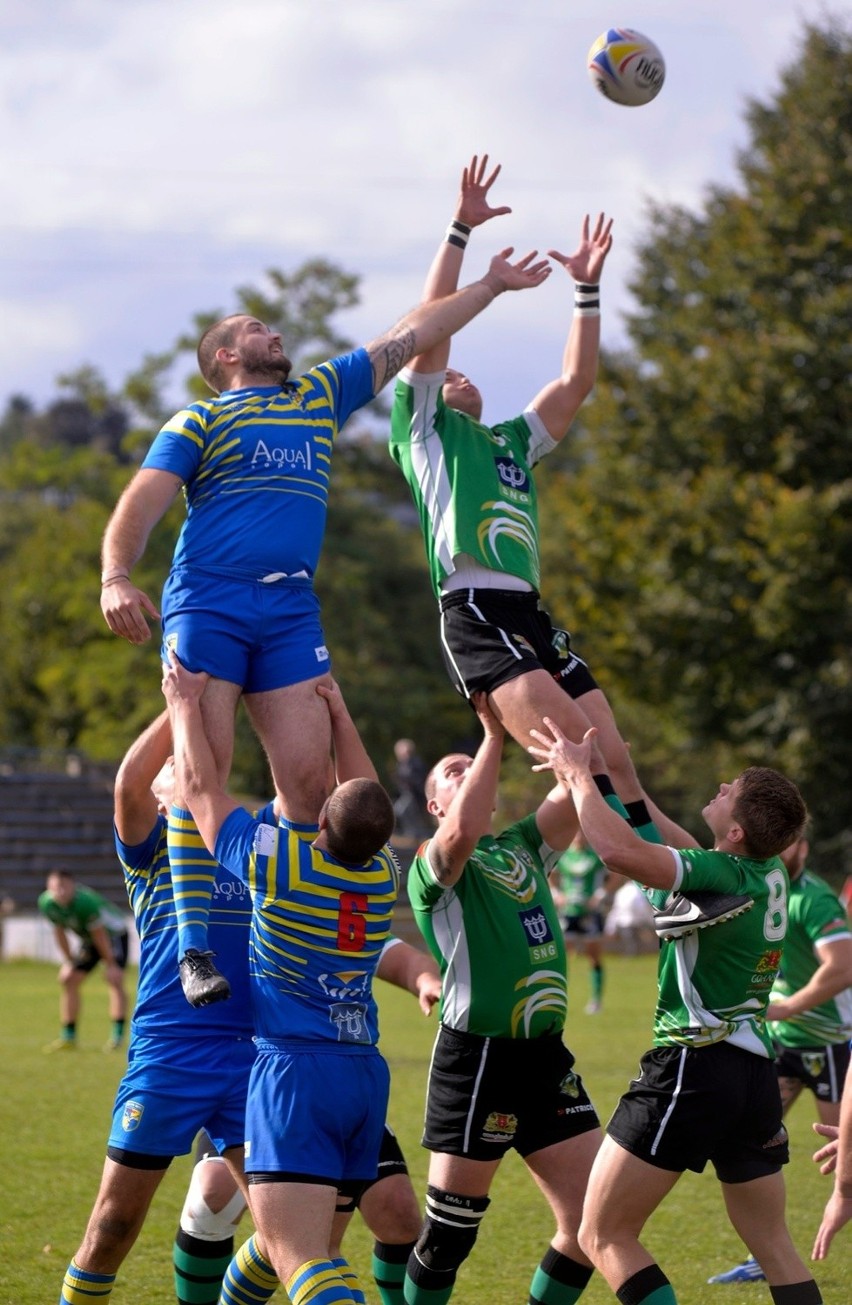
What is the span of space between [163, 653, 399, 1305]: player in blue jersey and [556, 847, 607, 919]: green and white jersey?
16.8 m

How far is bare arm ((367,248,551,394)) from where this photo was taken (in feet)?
21.1

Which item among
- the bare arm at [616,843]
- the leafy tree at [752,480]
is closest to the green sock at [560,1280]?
the bare arm at [616,843]

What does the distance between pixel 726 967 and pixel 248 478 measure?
2445mm

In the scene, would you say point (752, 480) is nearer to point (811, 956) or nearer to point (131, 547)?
point (811, 956)

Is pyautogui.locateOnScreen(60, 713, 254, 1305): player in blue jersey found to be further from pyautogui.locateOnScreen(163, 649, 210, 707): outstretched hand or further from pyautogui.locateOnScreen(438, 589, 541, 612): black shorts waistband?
pyautogui.locateOnScreen(438, 589, 541, 612): black shorts waistband

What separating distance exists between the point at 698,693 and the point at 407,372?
25047 mm

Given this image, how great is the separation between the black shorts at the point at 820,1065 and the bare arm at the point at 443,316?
4.41m

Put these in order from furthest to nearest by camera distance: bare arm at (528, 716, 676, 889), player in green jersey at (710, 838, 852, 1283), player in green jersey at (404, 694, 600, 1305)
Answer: player in green jersey at (710, 838, 852, 1283), player in green jersey at (404, 694, 600, 1305), bare arm at (528, 716, 676, 889)

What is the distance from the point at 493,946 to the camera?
19.8 feet

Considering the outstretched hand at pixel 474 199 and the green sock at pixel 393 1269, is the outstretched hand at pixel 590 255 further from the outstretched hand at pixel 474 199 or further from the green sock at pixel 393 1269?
the green sock at pixel 393 1269

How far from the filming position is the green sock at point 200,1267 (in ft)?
19.6

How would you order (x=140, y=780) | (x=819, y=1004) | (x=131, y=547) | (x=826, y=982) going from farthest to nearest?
(x=819, y=1004)
(x=826, y=982)
(x=140, y=780)
(x=131, y=547)

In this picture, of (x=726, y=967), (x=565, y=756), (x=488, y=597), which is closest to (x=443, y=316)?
(x=488, y=597)

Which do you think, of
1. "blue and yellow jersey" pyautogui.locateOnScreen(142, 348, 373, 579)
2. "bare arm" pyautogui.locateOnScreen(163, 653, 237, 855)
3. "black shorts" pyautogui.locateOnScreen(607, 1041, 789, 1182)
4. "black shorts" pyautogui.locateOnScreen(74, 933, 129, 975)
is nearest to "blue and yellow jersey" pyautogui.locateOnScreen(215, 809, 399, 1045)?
"bare arm" pyautogui.locateOnScreen(163, 653, 237, 855)
